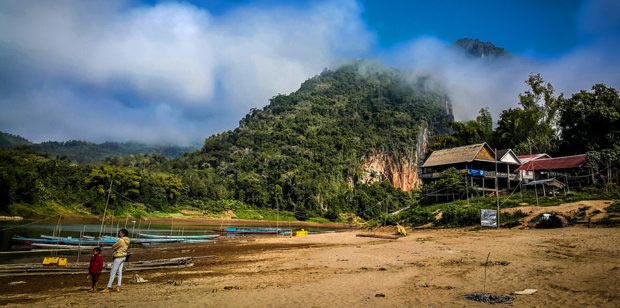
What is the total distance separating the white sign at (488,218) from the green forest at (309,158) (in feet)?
25.3

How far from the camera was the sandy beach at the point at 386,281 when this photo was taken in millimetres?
8703

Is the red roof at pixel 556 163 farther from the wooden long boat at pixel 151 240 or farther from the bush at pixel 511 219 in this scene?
the wooden long boat at pixel 151 240

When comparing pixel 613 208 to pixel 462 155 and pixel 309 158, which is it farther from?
pixel 309 158

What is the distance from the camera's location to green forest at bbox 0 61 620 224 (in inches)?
2050

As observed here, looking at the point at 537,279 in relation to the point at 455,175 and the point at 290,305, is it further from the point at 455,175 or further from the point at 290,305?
the point at 455,175

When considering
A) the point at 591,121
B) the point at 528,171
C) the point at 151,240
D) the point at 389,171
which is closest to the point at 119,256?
the point at 151,240

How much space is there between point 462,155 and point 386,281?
39480mm

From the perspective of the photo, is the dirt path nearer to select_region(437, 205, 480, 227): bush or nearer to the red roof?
select_region(437, 205, 480, 227): bush

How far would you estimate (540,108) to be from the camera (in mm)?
57219

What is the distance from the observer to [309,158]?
119750mm

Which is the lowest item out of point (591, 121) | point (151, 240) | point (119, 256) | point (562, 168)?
point (151, 240)

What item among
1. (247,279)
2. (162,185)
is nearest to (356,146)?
(162,185)

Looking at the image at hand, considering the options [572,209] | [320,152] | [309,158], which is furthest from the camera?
[320,152]

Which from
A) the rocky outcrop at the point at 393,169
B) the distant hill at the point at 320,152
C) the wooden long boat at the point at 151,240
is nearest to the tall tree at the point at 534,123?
the distant hill at the point at 320,152
